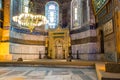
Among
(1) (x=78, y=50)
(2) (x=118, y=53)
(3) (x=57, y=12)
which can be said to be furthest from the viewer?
(3) (x=57, y=12)

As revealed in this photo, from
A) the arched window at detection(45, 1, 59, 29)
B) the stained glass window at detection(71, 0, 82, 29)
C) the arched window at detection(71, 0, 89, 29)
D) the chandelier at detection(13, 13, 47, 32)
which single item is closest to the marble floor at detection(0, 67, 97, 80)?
the chandelier at detection(13, 13, 47, 32)

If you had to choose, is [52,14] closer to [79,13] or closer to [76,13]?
[76,13]

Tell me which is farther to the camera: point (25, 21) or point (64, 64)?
point (25, 21)

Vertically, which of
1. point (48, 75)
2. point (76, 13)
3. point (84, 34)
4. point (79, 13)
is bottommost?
point (48, 75)

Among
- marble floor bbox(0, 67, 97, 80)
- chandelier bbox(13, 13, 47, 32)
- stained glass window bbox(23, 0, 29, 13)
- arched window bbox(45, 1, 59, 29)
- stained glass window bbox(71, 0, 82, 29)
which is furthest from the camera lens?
arched window bbox(45, 1, 59, 29)

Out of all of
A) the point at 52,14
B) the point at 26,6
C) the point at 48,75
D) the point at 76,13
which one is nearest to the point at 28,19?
the point at 26,6

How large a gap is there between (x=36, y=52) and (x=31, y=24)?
5.94 meters

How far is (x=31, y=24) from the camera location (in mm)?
14594

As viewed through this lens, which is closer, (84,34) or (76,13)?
(84,34)

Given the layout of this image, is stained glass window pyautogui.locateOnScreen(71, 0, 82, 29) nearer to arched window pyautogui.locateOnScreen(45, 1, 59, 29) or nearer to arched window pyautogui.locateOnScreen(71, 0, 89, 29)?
arched window pyautogui.locateOnScreen(71, 0, 89, 29)

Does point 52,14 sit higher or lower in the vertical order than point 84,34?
higher

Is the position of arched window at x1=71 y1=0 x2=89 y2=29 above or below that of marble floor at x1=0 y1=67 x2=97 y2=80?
above

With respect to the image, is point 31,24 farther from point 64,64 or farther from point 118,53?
point 118,53

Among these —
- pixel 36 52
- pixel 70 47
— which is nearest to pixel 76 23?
pixel 70 47
